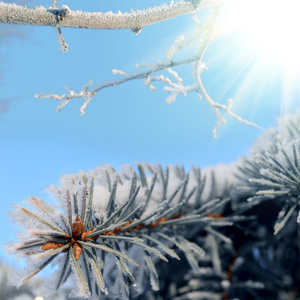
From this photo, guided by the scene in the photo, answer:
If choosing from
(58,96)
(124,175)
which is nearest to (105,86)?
(58,96)

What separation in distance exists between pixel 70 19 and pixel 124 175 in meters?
0.41

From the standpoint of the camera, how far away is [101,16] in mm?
528

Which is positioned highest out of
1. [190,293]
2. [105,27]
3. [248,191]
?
[105,27]

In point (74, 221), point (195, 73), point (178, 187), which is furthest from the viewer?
point (195, 73)

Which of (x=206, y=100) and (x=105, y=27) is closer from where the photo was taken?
(x=105, y=27)

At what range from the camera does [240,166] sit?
81 centimetres

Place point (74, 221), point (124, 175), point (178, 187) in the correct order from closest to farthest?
point (74, 221) < point (178, 187) < point (124, 175)

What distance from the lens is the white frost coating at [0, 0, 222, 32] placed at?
49 cm

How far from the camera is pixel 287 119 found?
96 cm

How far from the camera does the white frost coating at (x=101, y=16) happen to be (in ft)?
1.60

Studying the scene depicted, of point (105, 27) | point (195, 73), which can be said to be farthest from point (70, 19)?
point (195, 73)

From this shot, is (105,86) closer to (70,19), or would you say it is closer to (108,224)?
(70,19)

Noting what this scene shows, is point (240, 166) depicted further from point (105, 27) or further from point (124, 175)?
point (105, 27)

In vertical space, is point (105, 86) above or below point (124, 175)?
above
